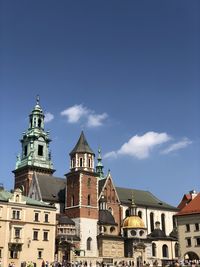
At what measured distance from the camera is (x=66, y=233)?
2874 inches

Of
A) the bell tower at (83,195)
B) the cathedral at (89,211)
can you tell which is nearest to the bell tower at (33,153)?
the cathedral at (89,211)

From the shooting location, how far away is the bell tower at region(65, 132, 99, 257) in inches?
2975

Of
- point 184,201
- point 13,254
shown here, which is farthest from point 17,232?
point 184,201

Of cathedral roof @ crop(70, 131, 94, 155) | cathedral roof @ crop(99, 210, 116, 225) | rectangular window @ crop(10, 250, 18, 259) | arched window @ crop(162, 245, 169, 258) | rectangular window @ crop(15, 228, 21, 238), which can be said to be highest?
cathedral roof @ crop(70, 131, 94, 155)

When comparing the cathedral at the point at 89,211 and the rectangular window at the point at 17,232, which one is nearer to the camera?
the rectangular window at the point at 17,232

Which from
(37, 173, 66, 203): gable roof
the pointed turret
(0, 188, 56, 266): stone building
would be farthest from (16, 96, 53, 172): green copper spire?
(0, 188, 56, 266): stone building

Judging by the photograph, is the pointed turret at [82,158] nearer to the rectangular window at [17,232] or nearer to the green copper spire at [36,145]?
the green copper spire at [36,145]

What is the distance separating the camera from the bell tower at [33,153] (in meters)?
88.5

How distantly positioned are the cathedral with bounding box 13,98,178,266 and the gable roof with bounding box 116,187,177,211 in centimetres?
30

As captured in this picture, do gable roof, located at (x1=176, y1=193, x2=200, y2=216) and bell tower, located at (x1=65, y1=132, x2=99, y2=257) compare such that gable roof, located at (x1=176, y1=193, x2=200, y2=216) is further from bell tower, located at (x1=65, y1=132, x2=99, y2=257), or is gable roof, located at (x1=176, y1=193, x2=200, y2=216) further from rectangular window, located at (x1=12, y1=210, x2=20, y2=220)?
rectangular window, located at (x1=12, y1=210, x2=20, y2=220)

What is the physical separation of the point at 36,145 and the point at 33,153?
8.10 ft

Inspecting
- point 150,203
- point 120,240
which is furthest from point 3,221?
point 150,203

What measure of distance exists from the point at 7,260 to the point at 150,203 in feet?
157

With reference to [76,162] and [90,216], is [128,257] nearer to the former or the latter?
[90,216]
